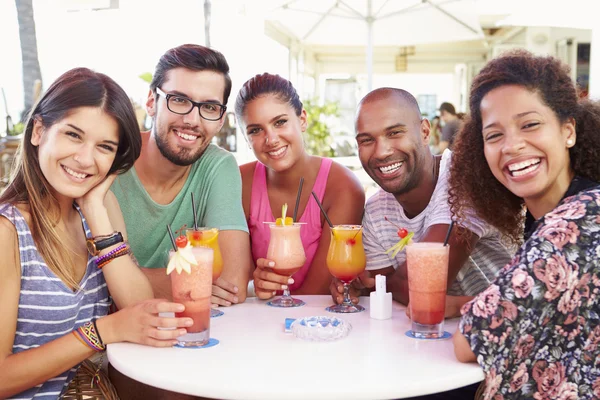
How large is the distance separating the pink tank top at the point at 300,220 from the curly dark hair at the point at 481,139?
0.83 meters

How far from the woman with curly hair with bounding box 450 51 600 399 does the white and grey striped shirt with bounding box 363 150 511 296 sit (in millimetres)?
518

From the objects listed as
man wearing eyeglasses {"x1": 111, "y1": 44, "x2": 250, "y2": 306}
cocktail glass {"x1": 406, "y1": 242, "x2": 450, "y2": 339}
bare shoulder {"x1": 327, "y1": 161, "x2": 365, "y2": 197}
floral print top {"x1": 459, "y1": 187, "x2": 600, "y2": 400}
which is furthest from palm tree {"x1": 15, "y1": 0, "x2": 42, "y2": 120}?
floral print top {"x1": 459, "y1": 187, "x2": 600, "y2": 400}

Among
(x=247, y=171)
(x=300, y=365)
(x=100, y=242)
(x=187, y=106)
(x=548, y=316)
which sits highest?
(x=187, y=106)

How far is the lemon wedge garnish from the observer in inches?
63.6

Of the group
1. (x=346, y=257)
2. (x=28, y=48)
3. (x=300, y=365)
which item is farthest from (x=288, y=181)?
(x=28, y=48)

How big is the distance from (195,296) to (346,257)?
2.02 ft

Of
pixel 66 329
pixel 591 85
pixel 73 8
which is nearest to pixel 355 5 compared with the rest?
pixel 591 85

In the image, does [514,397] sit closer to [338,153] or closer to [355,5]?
[355,5]

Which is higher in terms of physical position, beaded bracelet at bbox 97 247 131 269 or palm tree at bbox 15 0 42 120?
palm tree at bbox 15 0 42 120

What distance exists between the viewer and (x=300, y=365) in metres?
1.51

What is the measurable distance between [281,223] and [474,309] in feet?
2.82

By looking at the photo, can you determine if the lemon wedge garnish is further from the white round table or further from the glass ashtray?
the glass ashtray

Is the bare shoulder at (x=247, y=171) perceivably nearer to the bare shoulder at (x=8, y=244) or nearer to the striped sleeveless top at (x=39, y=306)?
the striped sleeveless top at (x=39, y=306)

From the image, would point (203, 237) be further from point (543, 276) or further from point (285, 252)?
point (543, 276)
